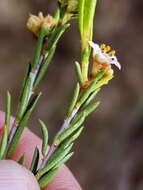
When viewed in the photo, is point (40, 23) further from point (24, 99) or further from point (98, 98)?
point (98, 98)

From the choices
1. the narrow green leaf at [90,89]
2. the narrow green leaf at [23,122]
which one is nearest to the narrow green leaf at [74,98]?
the narrow green leaf at [90,89]

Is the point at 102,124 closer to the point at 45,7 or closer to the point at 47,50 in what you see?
the point at 45,7

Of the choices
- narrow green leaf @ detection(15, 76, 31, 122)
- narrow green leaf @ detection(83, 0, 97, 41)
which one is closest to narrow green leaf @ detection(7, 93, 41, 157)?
narrow green leaf @ detection(15, 76, 31, 122)

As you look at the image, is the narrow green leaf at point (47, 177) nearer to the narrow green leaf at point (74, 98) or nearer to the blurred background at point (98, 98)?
the narrow green leaf at point (74, 98)

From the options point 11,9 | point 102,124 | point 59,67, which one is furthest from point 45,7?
point 102,124

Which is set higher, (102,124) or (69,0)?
(69,0)

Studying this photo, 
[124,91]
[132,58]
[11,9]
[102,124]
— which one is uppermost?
[11,9]

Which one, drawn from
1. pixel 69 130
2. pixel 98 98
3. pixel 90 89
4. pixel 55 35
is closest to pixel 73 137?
pixel 69 130
